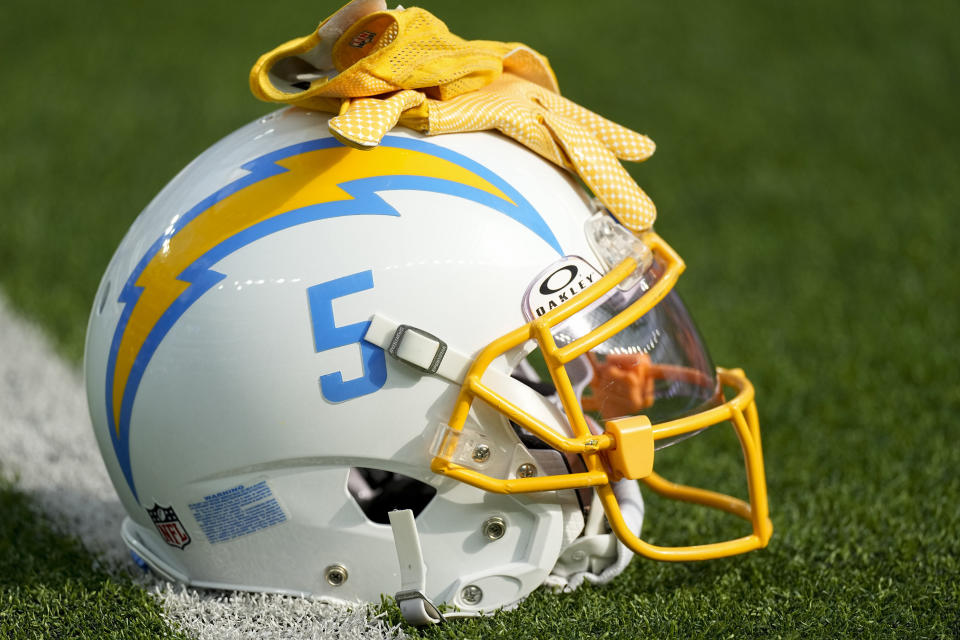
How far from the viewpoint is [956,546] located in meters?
2.64

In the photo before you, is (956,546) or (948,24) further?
(948,24)

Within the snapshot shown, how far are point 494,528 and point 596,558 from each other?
0.33m

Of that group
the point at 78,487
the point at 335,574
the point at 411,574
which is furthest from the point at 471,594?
the point at 78,487

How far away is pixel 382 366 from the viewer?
204 cm

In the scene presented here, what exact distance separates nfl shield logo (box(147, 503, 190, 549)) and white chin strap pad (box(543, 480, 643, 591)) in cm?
78

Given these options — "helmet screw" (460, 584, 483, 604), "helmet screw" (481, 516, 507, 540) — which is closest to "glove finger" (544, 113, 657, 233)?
"helmet screw" (481, 516, 507, 540)

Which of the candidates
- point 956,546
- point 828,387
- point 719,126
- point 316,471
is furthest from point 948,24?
point 316,471

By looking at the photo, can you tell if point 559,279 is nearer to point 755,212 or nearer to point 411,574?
point 411,574

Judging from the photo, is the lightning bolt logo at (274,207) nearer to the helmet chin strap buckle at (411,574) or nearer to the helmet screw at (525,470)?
the helmet screw at (525,470)

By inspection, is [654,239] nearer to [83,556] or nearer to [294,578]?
[294,578]

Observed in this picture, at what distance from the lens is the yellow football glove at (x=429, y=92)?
2.10m

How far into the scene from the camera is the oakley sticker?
209 cm

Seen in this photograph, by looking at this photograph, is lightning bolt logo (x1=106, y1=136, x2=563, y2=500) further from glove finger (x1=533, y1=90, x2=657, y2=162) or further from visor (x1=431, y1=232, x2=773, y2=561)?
glove finger (x1=533, y1=90, x2=657, y2=162)

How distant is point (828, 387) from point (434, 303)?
2.12 m
